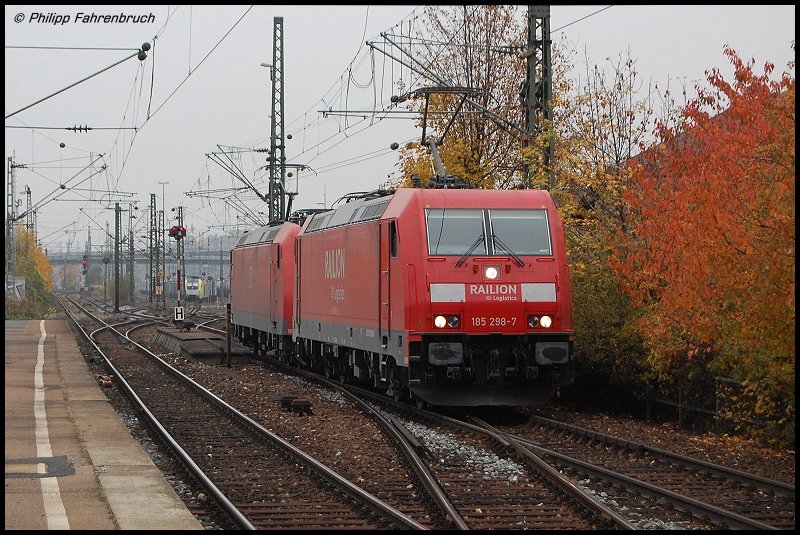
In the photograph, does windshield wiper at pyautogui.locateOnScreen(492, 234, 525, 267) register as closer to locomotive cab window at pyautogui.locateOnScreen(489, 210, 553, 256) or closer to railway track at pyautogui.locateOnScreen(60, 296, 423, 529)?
locomotive cab window at pyautogui.locateOnScreen(489, 210, 553, 256)

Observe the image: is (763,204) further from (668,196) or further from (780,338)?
(668,196)

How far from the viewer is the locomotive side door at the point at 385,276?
17625 mm

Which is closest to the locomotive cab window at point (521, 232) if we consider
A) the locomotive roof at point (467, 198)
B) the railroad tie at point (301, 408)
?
the locomotive roof at point (467, 198)

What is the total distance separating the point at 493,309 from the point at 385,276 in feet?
6.86

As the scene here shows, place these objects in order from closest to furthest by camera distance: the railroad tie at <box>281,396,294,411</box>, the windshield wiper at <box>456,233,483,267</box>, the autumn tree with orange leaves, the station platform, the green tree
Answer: the station platform < the autumn tree with orange leaves < the windshield wiper at <box>456,233,483,267</box> < the railroad tie at <box>281,396,294,411</box> < the green tree

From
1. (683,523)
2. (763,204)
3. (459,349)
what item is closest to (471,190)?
(459,349)

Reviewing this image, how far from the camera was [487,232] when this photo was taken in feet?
56.4

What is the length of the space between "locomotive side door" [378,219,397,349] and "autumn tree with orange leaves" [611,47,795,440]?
3.59 m

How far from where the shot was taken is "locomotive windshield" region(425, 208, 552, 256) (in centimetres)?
1702

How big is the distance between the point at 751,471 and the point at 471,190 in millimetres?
6833

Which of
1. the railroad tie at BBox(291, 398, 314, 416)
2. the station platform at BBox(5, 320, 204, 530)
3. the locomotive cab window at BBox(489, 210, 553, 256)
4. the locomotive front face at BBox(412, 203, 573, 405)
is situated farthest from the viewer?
the railroad tie at BBox(291, 398, 314, 416)

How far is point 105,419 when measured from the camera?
57.2 feet

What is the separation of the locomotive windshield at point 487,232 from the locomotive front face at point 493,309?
0.05 feet

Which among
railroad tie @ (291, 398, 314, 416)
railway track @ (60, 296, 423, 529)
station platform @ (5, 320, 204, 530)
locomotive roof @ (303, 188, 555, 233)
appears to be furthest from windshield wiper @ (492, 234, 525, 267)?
station platform @ (5, 320, 204, 530)
